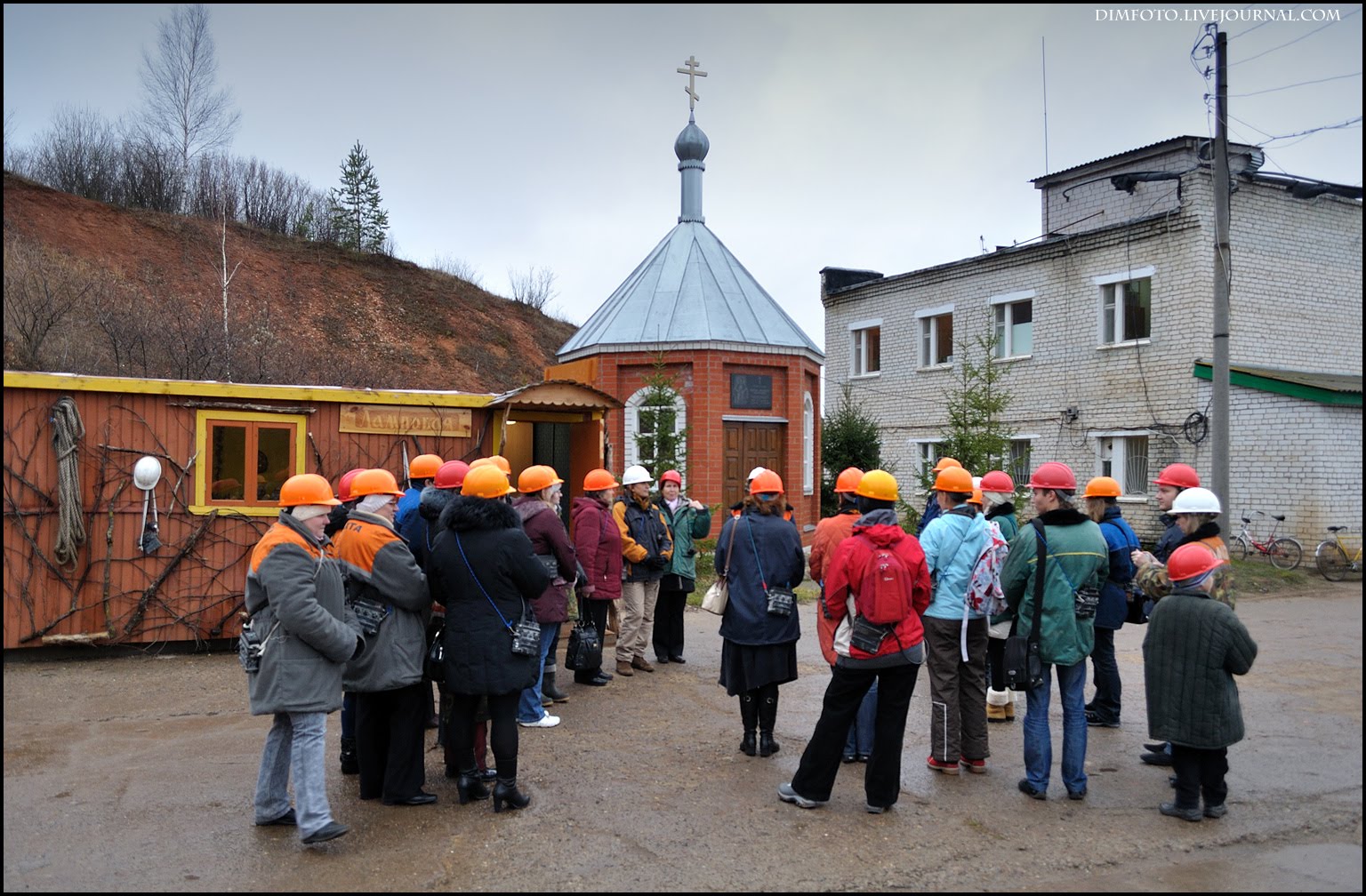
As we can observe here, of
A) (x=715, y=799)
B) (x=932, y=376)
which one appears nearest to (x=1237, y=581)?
(x=932, y=376)

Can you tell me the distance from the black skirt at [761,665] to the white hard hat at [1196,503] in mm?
2585

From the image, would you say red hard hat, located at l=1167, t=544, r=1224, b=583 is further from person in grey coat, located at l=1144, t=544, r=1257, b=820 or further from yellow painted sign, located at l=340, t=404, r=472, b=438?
yellow painted sign, located at l=340, t=404, r=472, b=438

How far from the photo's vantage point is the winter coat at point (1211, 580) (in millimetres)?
5887

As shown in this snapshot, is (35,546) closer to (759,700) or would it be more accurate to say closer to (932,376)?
(759,700)

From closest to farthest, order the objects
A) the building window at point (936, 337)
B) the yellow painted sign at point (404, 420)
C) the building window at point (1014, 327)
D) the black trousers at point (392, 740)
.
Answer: the black trousers at point (392, 740), the yellow painted sign at point (404, 420), the building window at point (1014, 327), the building window at point (936, 337)

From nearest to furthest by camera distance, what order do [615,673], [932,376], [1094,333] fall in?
[615,673] < [1094,333] < [932,376]

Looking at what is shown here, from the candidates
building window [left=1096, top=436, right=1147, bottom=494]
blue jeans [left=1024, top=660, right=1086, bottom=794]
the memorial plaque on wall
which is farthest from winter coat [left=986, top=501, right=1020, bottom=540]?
building window [left=1096, top=436, right=1147, bottom=494]

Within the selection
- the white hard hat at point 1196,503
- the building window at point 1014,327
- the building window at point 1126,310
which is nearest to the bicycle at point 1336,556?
the building window at point 1126,310

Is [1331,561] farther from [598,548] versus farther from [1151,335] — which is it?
[598,548]

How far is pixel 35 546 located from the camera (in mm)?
9625

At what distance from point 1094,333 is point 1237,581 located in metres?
7.67

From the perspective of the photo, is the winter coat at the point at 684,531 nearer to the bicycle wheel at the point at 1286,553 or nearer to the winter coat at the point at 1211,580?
the winter coat at the point at 1211,580

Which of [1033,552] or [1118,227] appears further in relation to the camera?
[1118,227]

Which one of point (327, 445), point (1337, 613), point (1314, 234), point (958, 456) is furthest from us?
point (1314, 234)
